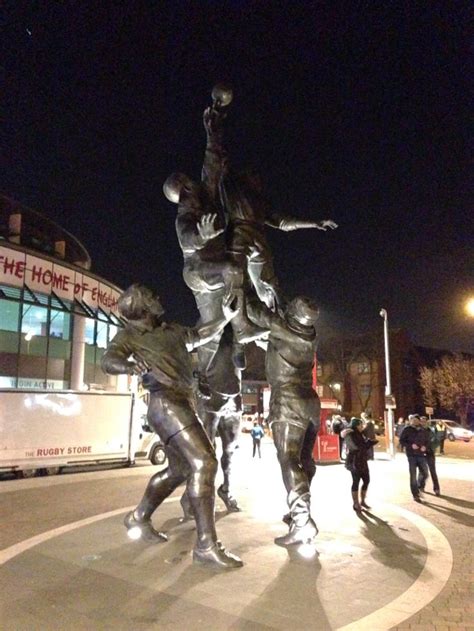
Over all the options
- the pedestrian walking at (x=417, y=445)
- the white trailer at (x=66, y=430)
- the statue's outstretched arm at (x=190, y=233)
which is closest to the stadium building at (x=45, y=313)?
the white trailer at (x=66, y=430)

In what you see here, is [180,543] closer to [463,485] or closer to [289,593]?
[289,593]

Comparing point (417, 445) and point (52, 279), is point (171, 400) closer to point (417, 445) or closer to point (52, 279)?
point (417, 445)

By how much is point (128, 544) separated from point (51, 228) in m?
34.2

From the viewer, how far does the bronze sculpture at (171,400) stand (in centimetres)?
487

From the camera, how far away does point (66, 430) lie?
16078mm

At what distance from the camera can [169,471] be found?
217 inches

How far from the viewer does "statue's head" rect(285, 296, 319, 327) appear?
228 inches

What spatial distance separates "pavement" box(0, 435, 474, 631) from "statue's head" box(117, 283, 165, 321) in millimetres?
2221

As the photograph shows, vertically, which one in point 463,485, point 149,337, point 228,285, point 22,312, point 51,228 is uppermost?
point 51,228

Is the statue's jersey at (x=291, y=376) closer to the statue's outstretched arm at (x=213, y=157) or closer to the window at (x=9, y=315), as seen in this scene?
the statue's outstretched arm at (x=213, y=157)

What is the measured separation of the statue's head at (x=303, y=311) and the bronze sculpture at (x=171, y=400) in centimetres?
66

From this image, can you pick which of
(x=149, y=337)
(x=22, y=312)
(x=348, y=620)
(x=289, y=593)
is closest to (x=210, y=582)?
(x=289, y=593)

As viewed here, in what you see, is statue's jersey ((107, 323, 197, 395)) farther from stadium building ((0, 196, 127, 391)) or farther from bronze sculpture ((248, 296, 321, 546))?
stadium building ((0, 196, 127, 391))

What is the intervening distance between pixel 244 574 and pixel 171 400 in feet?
5.20
